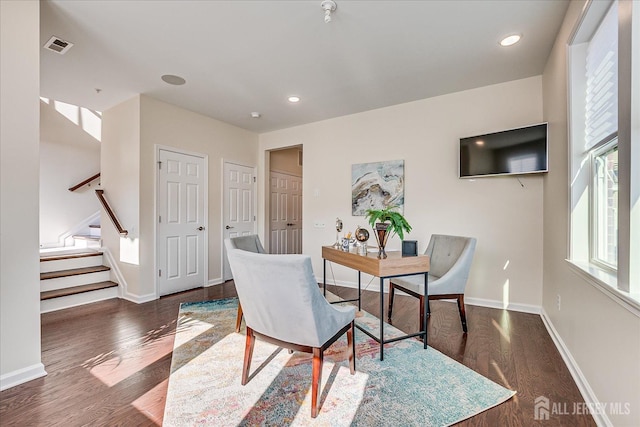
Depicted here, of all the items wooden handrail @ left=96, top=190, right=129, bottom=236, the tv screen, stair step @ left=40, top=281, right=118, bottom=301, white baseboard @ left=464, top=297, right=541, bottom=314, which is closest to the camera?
the tv screen

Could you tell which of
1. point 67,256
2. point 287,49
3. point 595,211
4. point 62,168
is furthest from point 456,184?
point 62,168

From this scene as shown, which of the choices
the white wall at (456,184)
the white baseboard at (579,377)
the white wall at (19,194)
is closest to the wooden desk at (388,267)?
the white baseboard at (579,377)

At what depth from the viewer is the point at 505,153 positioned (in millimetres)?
3207

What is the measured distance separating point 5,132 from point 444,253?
368cm

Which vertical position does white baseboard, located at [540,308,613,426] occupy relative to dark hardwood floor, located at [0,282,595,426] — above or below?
above

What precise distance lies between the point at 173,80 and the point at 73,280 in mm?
2801

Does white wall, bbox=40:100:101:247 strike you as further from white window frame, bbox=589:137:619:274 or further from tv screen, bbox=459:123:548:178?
white window frame, bbox=589:137:619:274

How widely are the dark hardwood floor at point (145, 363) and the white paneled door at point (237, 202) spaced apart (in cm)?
167

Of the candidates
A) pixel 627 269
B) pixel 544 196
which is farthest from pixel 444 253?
→ pixel 627 269

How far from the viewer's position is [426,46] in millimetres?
2654

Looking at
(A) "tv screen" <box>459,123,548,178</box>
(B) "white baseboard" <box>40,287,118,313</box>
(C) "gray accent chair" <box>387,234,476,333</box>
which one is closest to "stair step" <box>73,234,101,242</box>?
(B) "white baseboard" <box>40,287,118,313</box>

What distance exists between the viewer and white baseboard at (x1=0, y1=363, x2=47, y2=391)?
1892mm

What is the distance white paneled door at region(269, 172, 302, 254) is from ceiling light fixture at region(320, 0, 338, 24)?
3718 mm

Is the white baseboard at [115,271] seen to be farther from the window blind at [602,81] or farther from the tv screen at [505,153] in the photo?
the window blind at [602,81]
